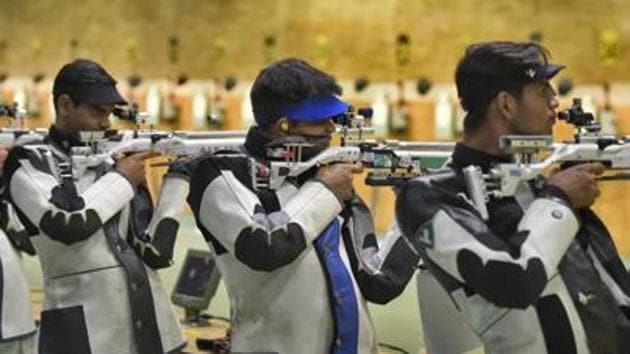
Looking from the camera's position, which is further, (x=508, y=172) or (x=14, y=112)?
(x=14, y=112)

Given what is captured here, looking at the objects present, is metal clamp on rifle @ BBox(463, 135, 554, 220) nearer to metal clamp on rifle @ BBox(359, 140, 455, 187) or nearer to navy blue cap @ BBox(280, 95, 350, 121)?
navy blue cap @ BBox(280, 95, 350, 121)

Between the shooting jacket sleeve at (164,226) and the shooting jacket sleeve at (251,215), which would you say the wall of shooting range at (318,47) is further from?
the shooting jacket sleeve at (251,215)

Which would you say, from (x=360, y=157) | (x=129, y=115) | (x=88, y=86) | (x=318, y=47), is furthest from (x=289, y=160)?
(x=318, y=47)

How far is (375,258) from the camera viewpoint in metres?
3.48

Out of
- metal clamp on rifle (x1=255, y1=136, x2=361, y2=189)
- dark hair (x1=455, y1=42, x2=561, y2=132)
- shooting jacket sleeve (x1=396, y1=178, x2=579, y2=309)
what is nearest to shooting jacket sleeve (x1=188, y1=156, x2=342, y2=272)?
metal clamp on rifle (x1=255, y1=136, x2=361, y2=189)

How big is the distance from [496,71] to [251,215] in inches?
35.8

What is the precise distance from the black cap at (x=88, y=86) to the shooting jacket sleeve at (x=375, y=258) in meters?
1.28

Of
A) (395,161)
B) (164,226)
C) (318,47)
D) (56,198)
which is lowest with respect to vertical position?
(164,226)

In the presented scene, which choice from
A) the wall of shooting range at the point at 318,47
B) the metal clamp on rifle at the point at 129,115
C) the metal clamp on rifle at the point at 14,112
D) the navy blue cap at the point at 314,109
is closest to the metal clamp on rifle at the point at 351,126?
the navy blue cap at the point at 314,109

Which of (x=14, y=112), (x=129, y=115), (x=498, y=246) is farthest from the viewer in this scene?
(x=14, y=112)

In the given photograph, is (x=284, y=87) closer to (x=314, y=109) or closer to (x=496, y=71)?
(x=314, y=109)

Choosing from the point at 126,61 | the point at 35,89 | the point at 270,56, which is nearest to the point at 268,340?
the point at 270,56

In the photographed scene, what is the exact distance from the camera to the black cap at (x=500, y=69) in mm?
2682

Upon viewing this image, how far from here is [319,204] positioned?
3258 millimetres
